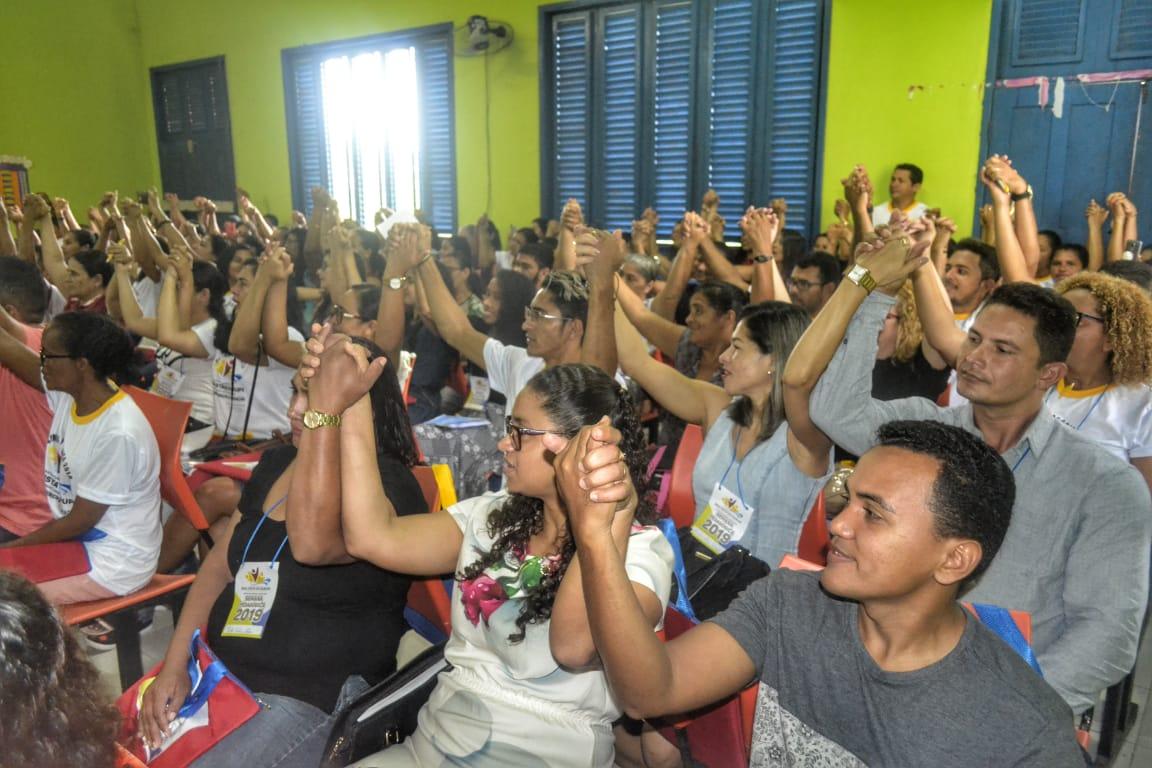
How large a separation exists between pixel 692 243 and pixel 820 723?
277cm

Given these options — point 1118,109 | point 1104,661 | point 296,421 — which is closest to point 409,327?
point 296,421

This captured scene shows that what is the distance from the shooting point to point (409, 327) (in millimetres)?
4262

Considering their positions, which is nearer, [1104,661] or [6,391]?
[1104,661]

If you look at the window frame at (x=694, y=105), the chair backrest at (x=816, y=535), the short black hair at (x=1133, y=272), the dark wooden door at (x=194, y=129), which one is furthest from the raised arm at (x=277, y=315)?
the dark wooden door at (x=194, y=129)

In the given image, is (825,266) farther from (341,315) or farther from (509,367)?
(341,315)

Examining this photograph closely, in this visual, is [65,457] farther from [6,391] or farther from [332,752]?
[332,752]

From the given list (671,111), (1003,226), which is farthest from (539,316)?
(671,111)

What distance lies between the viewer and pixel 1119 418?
2.25m

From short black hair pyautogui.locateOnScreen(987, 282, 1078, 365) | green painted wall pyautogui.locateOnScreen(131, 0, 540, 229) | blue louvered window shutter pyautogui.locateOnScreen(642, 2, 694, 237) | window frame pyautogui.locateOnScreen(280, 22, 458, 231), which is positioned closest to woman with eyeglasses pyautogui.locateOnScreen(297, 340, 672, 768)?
short black hair pyautogui.locateOnScreen(987, 282, 1078, 365)

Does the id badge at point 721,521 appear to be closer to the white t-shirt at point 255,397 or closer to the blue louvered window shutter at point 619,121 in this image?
the white t-shirt at point 255,397

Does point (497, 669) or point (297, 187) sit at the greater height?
point (297, 187)

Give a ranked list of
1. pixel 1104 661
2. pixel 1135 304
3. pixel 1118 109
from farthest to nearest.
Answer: pixel 1118 109
pixel 1135 304
pixel 1104 661

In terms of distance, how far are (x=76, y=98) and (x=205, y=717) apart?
10785mm

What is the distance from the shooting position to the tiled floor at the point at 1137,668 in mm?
2273
